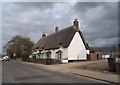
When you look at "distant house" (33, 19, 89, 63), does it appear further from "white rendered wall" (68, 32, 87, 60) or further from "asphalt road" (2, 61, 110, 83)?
"asphalt road" (2, 61, 110, 83)

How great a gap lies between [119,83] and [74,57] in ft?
131

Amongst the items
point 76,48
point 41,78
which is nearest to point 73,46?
point 76,48

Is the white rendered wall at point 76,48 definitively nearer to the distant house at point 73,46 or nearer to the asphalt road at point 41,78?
the distant house at point 73,46

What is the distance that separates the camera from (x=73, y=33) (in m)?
55.0

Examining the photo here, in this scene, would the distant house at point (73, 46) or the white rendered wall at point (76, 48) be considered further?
the white rendered wall at point (76, 48)

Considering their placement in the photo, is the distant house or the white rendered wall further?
the white rendered wall

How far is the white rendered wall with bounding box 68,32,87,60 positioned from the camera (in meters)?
55.0

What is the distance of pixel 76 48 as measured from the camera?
55.3 m

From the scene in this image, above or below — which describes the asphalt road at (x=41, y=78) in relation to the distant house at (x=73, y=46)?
below

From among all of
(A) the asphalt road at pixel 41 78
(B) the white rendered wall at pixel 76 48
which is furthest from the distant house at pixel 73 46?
(A) the asphalt road at pixel 41 78

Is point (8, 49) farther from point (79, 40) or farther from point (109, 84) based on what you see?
point (109, 84)

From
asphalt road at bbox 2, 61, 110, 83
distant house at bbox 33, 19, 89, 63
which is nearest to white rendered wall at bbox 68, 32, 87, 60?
distant house at bbox 33, 19, 89, 63

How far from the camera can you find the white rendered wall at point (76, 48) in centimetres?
5497

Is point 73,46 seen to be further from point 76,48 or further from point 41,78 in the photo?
point 41,78
